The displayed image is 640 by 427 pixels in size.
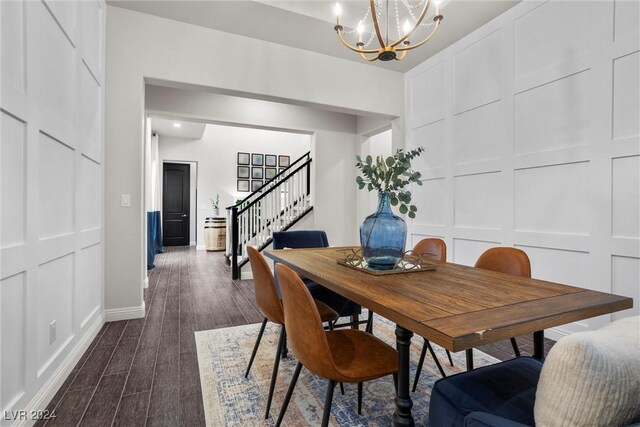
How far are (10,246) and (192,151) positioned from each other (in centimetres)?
750

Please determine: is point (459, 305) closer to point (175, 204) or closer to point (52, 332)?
point (52, 332)

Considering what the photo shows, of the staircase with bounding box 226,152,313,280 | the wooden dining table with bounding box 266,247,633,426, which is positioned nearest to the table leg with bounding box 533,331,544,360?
the wooden dining table with bounding box 266,247,633,426

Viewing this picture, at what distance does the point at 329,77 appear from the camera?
3.86 meters

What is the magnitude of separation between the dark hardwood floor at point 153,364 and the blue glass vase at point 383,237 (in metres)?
1.21

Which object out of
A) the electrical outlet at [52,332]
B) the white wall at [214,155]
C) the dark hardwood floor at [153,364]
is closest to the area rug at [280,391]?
the dark hardwood floor at [153,364]

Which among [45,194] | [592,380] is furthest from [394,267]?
[45,194]

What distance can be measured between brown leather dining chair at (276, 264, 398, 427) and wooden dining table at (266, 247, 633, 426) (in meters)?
0.16

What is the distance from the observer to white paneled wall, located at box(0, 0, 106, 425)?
1348mm

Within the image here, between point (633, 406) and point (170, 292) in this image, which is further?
point (170, 292)

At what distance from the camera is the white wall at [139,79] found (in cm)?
292

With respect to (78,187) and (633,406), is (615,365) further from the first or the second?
(78,187)

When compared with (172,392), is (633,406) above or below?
above

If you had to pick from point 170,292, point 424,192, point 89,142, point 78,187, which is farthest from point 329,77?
point 170,292

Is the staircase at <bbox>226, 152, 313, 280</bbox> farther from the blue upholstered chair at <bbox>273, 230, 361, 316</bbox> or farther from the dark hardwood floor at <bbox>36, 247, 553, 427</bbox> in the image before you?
the blue upholstered chair at <bbox>273, 230, 361, 316</bbox>
